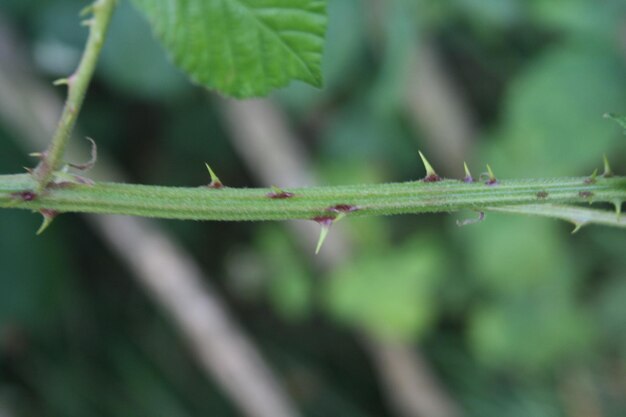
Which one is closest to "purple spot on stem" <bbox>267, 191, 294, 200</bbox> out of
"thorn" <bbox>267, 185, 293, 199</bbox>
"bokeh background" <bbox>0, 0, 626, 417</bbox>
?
"thorn" <bbox>267, 185, 293, 199</bbox>

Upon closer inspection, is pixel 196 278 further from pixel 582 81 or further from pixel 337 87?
pixel 582 81

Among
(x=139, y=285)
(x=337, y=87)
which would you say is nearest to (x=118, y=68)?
(x=337, y=87)

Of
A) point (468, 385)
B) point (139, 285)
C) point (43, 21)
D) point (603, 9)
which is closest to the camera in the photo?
point (603, 9)

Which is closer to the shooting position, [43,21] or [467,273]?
[43,21]

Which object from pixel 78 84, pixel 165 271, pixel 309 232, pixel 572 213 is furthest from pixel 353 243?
pixel 78 84

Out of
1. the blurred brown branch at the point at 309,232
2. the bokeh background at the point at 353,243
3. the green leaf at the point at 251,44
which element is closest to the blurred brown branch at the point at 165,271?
the bokeh background at the point at 353,243

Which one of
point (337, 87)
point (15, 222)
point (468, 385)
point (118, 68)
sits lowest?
point (15, 222)
